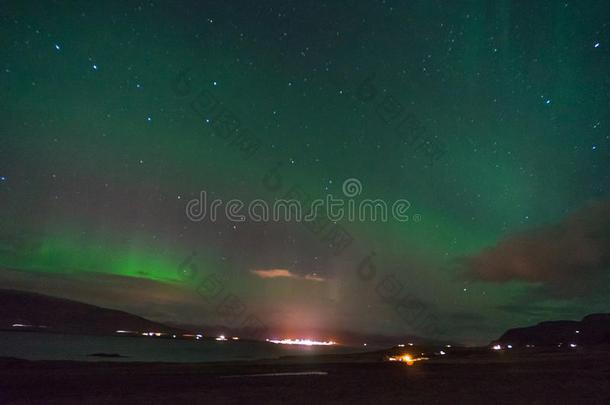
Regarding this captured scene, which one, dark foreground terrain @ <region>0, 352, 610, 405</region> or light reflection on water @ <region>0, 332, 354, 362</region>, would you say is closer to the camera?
dark foreground terrain @ <region>0, 352, 610, 405</region>

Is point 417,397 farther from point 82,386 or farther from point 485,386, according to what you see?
point 82,386

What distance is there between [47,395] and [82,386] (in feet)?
12.1

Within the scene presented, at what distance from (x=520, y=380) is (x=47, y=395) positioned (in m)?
23.2

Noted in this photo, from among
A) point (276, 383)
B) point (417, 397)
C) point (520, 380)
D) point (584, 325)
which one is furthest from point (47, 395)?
point (584, 325)

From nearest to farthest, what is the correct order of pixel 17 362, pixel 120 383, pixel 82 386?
pixel 82 386 < pixel 120 383 < pixel 17 362

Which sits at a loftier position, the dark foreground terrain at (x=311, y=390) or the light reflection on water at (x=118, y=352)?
the dark foreground terrain at (x=311, y=390)

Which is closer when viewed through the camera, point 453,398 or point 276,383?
point 453,398

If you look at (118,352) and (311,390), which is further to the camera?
(118,352)

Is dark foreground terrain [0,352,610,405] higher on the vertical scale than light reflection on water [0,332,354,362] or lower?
higher

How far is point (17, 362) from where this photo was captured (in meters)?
36.1

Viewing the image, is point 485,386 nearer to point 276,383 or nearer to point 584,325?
point 276,383

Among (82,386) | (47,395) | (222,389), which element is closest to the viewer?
(47,395)

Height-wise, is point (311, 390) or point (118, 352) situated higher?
point (311, 390)

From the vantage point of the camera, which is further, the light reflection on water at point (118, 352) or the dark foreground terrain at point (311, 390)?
the light reflection on water at point (118, 352)
